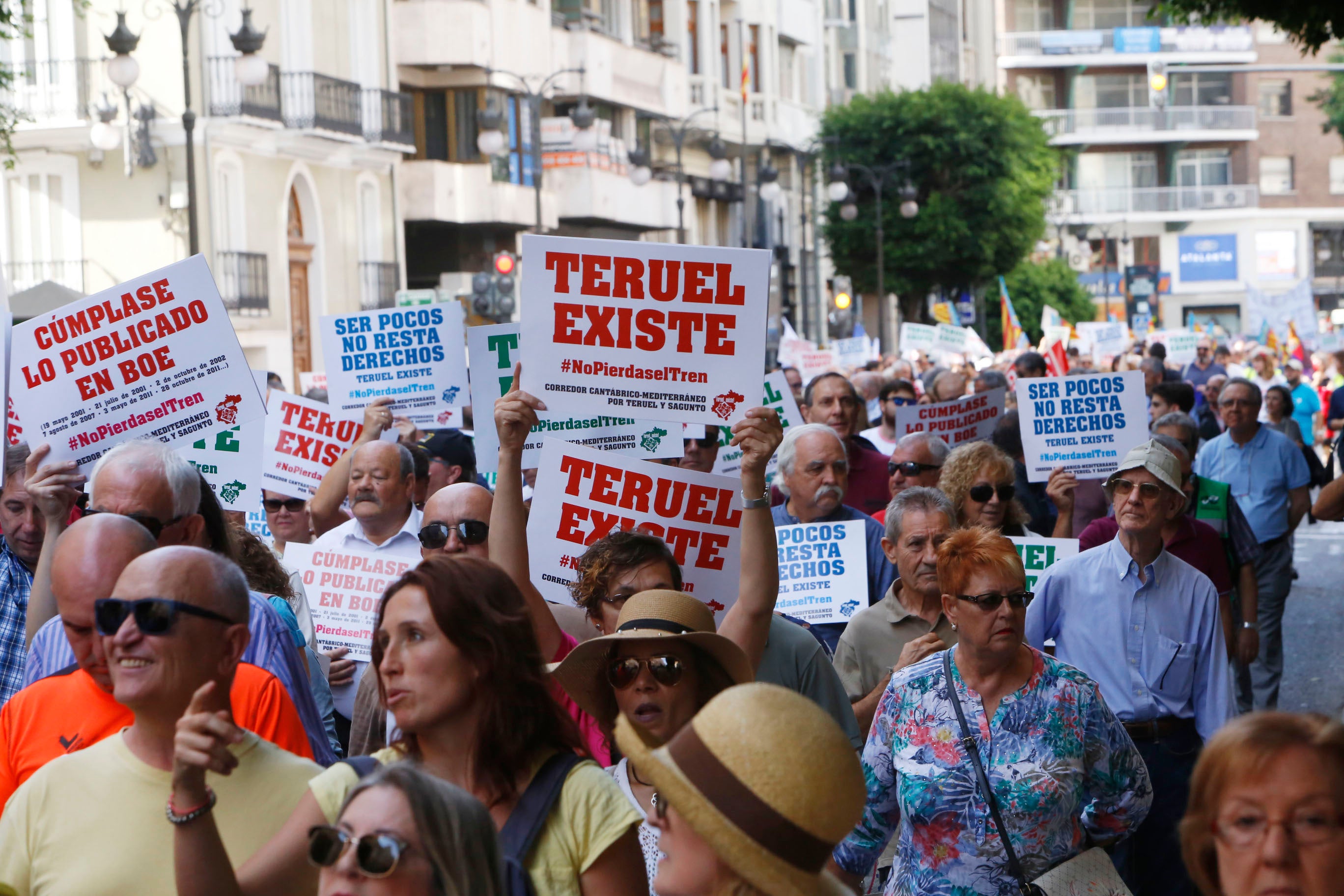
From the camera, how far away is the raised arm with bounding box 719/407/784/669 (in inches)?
196

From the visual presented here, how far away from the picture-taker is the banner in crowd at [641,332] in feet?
20.0

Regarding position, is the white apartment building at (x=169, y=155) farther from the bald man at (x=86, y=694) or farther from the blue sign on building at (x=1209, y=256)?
the blue sign on building at (x=1209, y=256)

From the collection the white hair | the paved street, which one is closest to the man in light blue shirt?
the paved street

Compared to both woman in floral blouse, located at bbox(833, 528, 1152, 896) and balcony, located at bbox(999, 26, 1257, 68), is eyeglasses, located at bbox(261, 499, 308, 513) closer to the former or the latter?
woman in floral blouse, located at bbox(833, 528, 1152, 896)

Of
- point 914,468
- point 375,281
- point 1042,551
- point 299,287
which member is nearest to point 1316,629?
point 914,468

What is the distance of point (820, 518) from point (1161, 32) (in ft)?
251

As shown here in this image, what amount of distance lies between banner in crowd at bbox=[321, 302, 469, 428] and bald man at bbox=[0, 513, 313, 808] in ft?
18.2

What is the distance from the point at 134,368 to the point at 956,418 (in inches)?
213

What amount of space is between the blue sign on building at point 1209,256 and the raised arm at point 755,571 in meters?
77.7

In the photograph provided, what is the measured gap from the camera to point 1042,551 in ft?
23.9

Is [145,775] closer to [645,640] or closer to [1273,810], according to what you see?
[645,640]

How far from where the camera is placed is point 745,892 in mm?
2611

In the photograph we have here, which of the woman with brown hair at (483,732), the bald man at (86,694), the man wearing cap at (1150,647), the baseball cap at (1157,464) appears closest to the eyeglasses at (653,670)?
the woman with brown hair at (483,732)

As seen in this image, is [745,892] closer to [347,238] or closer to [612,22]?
[347,238]
